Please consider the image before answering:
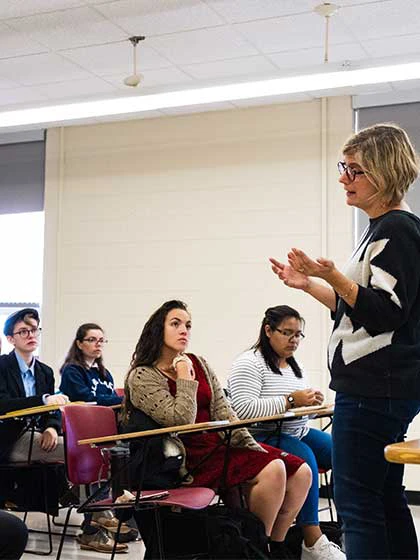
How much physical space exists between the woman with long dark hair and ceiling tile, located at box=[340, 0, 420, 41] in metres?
2.10

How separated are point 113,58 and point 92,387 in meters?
2.14

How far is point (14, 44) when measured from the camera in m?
5.14

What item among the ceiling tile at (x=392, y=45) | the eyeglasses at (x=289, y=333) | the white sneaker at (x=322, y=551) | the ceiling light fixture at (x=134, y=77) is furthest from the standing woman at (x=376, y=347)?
the ceiling light fixture at (x=134, y=77)

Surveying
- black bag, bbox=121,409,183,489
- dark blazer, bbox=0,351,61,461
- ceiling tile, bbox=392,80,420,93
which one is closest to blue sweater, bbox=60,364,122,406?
dark blazer, bbox=0,351,61,461

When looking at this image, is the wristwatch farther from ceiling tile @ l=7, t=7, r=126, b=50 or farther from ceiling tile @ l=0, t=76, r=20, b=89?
ceiling tile @ l=0, t=76, r=20, b=89

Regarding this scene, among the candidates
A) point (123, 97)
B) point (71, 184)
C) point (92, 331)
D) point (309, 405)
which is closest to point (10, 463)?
point (92, 331)

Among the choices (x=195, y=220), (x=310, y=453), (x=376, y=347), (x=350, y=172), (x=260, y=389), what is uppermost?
(x=195, y=220)

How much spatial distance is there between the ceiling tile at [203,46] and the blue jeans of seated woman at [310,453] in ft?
7.85

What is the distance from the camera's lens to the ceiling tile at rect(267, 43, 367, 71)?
515 cm

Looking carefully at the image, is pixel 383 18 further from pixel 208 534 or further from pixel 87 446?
pixel 208 534

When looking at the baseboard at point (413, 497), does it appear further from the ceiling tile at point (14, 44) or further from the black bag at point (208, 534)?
the ceiling tile at point (14, 44)

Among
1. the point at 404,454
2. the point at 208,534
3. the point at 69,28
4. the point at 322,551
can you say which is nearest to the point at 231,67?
the point at 69,28

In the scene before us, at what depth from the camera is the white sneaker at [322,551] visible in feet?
11.4

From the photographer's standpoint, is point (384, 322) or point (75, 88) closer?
point (384, 322)
